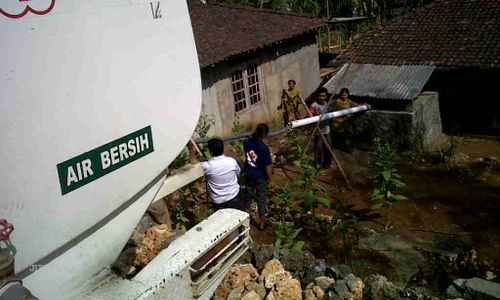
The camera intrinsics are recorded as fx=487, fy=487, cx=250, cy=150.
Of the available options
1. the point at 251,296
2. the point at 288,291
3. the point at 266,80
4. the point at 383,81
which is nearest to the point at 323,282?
→ the point at 288,291

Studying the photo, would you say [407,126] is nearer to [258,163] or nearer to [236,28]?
[258,163]

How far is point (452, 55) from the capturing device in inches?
434

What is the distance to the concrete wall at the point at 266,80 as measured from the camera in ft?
37.9

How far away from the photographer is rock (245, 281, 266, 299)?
3.85 metres

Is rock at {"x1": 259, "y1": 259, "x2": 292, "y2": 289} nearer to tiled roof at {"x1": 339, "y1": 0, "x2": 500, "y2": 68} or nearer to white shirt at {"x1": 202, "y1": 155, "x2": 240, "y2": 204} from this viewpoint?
white shirt at {"x1": 202, "y1": 155, "x2": 240, "y2": 204}

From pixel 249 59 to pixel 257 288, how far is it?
940cm

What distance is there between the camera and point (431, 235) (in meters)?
6.95

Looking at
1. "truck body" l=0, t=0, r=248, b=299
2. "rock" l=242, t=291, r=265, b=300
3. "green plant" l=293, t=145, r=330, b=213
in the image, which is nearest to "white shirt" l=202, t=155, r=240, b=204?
"rock" l=242, t=291, r=265, b=300

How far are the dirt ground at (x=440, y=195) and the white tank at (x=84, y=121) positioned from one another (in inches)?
188

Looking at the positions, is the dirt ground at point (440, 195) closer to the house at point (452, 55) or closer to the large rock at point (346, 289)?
the house at point (452, 55)

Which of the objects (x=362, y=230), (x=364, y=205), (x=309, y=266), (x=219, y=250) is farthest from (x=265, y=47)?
(x=219, y=250)

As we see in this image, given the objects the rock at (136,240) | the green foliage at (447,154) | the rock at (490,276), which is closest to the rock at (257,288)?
the rock at (136,240)

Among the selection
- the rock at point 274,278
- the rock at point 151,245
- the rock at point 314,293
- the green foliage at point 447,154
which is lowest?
the green foliage at point 447,154

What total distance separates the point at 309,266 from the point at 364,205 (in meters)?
3.90
